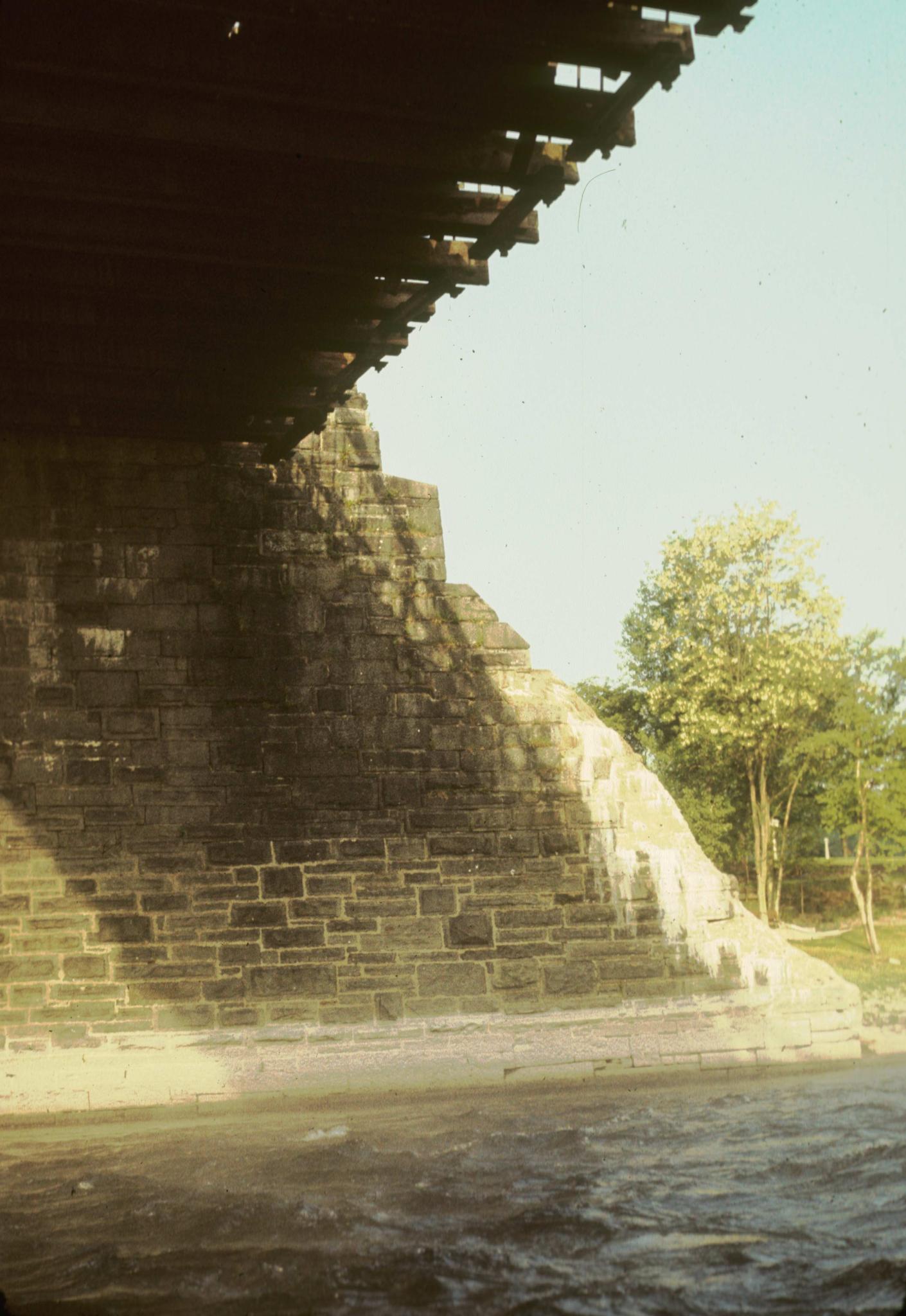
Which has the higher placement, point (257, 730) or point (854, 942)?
point (257, 730)

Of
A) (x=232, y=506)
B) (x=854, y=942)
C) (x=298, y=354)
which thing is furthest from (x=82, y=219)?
(x=854, y=942)

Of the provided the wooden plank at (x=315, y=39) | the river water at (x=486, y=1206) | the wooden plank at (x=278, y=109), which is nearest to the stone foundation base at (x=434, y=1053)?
the river water at (x=486, y=1206)

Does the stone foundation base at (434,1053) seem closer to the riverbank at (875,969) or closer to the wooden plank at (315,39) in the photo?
the riverbank at (875,969)

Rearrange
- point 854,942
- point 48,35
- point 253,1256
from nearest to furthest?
point 48,35 → point 253,1256 → point 854,942

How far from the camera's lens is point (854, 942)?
2122 centimetres

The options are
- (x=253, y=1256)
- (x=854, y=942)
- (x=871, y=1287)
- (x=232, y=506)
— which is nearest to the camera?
(x=871, y=1287)

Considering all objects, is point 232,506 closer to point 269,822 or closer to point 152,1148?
point 269,822

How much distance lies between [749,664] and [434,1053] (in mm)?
17990

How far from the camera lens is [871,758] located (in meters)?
20.1

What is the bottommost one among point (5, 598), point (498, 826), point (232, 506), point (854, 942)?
point (854, 942)

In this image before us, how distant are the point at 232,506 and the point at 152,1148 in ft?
14.0

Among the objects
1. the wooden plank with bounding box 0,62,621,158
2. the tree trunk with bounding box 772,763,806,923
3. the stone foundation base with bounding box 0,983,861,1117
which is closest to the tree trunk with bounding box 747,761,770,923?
the tree trunk with bounding box 772,763,806,923

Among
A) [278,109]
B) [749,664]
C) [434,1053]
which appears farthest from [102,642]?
[749,664]

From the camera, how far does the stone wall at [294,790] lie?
887 cm
